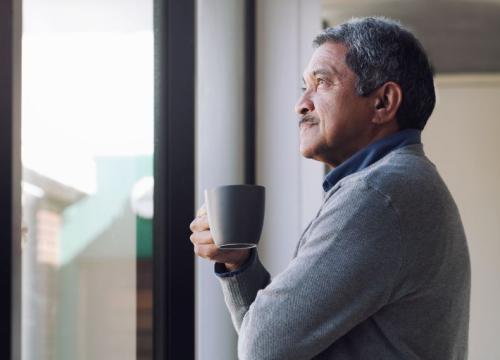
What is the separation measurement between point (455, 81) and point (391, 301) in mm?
4038

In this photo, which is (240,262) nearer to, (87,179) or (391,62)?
(391,62)

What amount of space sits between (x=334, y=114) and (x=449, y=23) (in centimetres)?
302

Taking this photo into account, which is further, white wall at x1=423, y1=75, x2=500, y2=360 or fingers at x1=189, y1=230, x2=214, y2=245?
white wall at x1=423, y1=75, x2=500, y2=360

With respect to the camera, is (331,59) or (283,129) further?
(283,129)

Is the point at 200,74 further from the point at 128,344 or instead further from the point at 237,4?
the point at 128,344

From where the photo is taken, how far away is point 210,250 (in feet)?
3.60

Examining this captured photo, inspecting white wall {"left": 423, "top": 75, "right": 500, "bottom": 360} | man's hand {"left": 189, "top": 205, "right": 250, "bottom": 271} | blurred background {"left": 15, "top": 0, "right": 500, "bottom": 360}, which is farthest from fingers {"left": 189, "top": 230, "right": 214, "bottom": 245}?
white wall {"left": 423, "top": 75, "right": 500, "bottom": 360}

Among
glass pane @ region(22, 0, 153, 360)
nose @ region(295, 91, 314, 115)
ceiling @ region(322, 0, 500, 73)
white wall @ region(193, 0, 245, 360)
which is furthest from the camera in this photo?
ceiling @ region(322, 0, 500, 73)

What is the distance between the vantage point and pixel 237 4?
2.39m

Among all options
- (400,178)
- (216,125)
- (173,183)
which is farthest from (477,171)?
(400,178)

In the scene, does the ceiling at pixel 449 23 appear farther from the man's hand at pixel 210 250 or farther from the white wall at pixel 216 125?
the man's hand at pixel 210 250

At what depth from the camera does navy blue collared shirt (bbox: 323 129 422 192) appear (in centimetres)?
108

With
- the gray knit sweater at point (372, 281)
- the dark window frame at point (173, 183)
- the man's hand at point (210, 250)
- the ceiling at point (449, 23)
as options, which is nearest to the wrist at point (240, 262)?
the man's hand at point (210, 250)

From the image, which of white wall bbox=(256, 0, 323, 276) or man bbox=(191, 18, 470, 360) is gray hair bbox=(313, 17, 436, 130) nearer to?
man bbox=(191, 18, 470, 360)
